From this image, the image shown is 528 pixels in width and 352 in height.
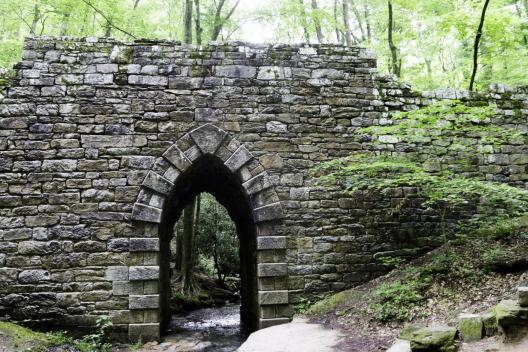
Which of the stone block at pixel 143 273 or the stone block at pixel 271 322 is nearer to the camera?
the stone block at pixel 143 273

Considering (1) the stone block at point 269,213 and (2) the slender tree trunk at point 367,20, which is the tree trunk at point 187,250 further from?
(2) the slender tree trunk at point 367,20

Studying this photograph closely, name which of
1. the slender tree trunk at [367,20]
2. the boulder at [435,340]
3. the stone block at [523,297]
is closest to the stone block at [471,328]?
the boulder at [435,340]

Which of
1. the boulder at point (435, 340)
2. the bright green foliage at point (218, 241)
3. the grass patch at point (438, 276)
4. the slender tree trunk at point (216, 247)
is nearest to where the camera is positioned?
the boulder at point (435, 340)

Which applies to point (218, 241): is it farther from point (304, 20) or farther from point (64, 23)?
point (64, 23)

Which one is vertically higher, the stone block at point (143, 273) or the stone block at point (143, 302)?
the stone block at point (143, 273)

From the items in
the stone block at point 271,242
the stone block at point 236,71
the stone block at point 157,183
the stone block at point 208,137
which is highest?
the stone block at point 236,71

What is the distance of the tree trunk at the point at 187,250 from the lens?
38.6 ft

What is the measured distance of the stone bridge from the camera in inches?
256

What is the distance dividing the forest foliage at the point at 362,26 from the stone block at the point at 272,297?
6.79 meters

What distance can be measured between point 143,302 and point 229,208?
3931 millimetres

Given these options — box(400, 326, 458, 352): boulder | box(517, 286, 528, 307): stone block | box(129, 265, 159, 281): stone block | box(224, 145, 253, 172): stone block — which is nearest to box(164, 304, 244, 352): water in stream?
box(129, 265, 159, 281): stone block

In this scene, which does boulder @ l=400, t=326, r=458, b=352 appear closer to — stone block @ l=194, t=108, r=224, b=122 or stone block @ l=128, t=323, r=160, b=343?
stone block @ l=128, t=323, r=160, b=343

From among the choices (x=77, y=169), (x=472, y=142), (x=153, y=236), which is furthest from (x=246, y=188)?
(x=472, y=142)

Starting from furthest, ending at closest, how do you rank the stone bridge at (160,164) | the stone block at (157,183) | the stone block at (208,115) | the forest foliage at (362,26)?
the forest foliage at (362,26)
the stone block at (208,115)
the stone block at (157,183)
the stone bridge at (160,164)
